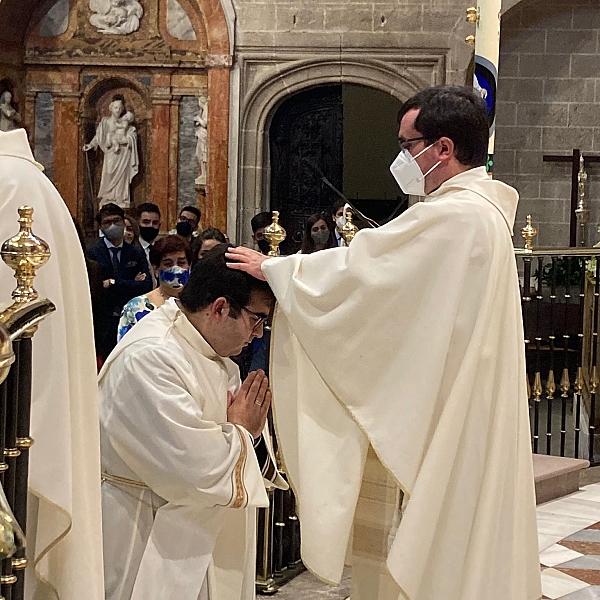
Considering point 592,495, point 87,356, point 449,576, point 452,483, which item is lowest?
point 592,495

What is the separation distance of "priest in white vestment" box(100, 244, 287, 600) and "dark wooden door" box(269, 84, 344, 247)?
10788 millimetres

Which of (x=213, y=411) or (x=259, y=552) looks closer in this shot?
(x=213, y=411)

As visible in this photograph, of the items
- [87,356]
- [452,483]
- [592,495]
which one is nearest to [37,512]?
[87,356]

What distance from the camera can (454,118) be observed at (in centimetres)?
343

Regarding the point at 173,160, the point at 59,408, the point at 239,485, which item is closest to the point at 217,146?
the point at 173,160

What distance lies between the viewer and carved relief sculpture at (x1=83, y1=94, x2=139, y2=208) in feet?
45.9

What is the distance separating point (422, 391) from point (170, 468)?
82cm

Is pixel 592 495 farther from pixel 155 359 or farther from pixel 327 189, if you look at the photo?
pixel 327 189

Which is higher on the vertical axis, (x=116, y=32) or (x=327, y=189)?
(x=116, y=32)

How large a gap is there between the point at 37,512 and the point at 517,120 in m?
11.7

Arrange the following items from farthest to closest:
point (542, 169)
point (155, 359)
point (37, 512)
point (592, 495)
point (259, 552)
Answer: point (542, 169), point (592, 495), point (259, 552), point (155, 359), point (37, 512)

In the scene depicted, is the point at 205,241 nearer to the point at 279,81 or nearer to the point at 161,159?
the point at 279,81

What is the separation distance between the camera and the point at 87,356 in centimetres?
263

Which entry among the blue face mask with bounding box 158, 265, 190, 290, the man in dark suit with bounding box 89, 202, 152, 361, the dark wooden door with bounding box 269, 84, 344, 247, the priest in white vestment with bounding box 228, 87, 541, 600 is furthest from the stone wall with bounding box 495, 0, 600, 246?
the priest in white vestment with bounding box 228, 87, 541, 600
